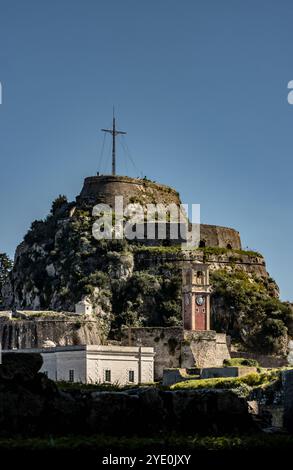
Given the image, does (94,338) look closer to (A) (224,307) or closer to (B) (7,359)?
(A) (224,307)

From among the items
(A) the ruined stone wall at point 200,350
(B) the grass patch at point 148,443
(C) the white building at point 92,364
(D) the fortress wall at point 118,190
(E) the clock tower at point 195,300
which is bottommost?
(B) the grass patch at point 148,443

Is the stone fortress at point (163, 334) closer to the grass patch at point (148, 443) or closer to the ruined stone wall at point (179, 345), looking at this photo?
the ruined stone wall at point (179, 345)

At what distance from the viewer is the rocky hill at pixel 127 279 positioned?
112 meters

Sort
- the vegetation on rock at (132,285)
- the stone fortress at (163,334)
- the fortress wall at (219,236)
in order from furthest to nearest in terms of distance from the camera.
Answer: the fortress wall at (219,236) → the vegetation on rock at (132,285) → the stone fortress at (163,334)

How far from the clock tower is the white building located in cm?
1472

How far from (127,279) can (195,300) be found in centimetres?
1032

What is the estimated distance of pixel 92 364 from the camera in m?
87.4

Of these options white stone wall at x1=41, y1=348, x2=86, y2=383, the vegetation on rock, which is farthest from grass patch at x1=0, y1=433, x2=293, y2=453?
the vegetation on rock

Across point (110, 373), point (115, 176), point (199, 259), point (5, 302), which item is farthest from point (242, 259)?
point (110, 373)

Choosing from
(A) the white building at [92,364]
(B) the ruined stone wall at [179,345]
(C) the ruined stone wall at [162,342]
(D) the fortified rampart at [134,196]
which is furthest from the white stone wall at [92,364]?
(D) the fortified rampart at [134,196]

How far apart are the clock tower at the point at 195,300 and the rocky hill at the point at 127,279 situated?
182 inches

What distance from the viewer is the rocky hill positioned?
11194 cm

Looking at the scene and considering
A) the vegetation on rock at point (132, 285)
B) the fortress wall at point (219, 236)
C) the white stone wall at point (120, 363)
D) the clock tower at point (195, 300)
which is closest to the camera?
the white stone wall at point (120, 363)
